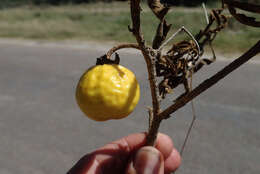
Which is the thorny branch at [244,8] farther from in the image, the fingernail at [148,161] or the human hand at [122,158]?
the human hand at [122,158]

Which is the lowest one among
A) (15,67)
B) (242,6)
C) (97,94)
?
(15,67)

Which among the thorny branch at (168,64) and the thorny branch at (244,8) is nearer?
the thorny branch at (244,8)

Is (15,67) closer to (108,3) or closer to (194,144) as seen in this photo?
(194,144)

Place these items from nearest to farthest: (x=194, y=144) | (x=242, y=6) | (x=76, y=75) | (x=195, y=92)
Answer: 1. (x=242, y=6)
2. (x=195, y=92)
3. (x=194, y=144)
4. (x=76, y=75)

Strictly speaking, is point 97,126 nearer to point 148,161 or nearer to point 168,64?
A: point 148,161

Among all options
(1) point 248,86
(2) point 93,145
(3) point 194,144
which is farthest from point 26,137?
(1) point 248,86

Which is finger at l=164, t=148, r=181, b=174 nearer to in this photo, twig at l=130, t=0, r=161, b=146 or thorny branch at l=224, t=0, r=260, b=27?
twig at l=130, t=0, r=161, b=146

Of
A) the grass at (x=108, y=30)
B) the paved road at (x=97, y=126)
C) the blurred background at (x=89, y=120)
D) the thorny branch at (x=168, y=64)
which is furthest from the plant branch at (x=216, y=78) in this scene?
the grass at (x=108, y=30)
